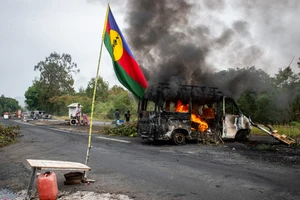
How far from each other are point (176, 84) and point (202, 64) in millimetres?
4362

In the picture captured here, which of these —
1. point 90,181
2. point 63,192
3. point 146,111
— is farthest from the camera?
point 146,111

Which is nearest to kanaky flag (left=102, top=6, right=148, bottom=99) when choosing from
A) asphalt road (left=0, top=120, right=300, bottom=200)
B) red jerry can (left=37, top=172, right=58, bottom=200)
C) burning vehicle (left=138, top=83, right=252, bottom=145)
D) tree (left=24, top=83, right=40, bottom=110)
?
asphalt road (left=0, top=120, right=300, bottom=200)

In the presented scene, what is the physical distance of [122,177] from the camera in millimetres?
6383

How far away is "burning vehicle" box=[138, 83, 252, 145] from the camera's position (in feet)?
38.5

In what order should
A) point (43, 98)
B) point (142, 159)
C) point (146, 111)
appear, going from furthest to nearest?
point (43, 98)
point (146, 111)
point (142, 159)

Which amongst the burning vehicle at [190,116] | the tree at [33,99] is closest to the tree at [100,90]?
the tree at [33,99]

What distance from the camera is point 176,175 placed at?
21.5 ft

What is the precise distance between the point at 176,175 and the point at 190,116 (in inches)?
224

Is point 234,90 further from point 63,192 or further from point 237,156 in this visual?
point 63,192

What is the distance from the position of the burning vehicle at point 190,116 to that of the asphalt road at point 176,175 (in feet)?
6.17

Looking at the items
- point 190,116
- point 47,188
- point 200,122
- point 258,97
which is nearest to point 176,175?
point 47,188

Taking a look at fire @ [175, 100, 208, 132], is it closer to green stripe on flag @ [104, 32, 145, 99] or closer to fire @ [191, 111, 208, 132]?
fire @ [191, 111, 208, 132]

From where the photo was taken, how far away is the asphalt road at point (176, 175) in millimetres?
5215

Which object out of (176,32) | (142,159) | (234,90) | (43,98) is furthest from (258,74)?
(43,98)
